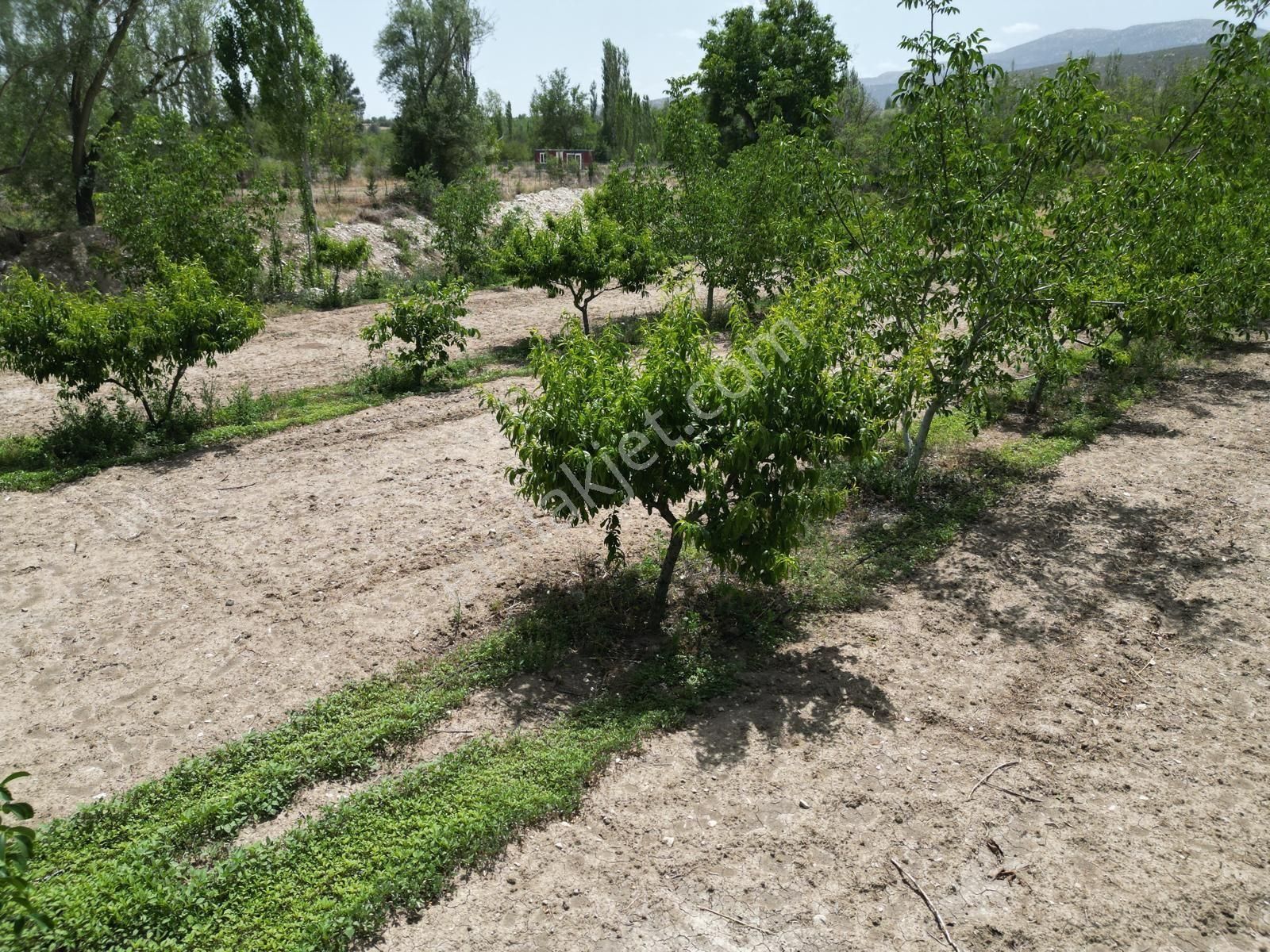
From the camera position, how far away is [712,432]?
16.2ft

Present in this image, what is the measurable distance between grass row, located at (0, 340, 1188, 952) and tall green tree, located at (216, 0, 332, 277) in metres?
15.0

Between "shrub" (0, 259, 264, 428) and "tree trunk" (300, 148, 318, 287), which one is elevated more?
"tree trunk" (300, 148, 318, 287)

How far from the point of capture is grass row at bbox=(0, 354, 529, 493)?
8.26m

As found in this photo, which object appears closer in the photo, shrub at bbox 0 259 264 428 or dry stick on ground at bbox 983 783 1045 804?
dry stick on ground at bbox 983 783 1045 804

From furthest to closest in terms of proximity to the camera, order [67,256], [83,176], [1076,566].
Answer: [83,176] < [67,256] < [1076,566]

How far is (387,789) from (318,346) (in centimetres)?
1083

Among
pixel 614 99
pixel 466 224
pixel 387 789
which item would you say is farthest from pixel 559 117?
pixel 387 789

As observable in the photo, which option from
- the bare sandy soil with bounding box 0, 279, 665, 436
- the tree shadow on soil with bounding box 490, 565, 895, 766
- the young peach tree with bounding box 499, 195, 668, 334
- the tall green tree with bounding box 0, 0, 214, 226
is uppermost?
the tall green tree with bounding box 0, 0, 214, 226

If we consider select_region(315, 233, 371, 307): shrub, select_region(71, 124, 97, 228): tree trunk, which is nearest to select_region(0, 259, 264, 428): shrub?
select_region(315, 233, 371, 307): shrub

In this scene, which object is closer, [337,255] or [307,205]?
[337,255]

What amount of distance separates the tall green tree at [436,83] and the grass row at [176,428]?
60.5 ft

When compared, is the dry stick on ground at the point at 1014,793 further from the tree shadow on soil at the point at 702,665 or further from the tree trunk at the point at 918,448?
the tree trunk at the point at 918,448

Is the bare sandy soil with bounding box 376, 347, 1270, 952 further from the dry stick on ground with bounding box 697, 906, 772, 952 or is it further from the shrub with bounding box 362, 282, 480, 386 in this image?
the shrub with bounding box 362, 282, 480, 386

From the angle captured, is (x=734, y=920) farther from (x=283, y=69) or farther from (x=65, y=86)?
(x=65, y=86)
